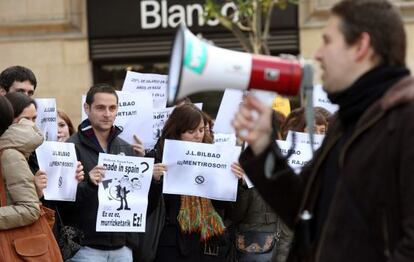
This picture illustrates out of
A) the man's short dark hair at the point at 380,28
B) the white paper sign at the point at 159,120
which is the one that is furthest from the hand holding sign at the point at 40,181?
the man's short dark hair at the point at 380,28

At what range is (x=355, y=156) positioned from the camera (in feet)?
10.1

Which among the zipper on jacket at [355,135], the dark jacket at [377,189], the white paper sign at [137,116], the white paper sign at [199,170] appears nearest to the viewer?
the dark jacket at [377,189]

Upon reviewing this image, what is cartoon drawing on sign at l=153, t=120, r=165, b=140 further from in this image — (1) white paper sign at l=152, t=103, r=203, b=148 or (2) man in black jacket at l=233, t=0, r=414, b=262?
(2) man in black jacket at l=233, t=0, r=414, b=262

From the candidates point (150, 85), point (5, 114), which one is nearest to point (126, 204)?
point (5, 114)

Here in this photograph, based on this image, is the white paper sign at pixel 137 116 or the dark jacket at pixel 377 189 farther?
the white paper sign at pixel 137 116

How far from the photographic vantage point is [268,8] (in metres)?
14.6

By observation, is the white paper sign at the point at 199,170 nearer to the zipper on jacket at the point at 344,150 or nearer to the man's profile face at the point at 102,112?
the man's profile face at the point at 102,112

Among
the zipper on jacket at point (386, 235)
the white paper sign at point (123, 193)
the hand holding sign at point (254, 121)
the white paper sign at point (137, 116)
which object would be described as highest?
the hand holding sign at point (254, 121)

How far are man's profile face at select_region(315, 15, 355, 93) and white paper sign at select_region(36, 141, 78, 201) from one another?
3.24 meters

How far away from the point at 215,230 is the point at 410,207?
376cm

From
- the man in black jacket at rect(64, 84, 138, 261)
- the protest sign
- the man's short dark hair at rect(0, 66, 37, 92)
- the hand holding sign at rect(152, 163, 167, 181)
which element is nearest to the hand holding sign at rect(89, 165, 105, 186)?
the man in black jacket at rect(64, 84, 138, 261)

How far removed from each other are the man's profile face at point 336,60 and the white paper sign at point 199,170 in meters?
3.25

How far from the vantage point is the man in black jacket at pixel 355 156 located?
2.98 metres

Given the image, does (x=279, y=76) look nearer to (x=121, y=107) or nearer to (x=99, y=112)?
(x=99, y=112)
